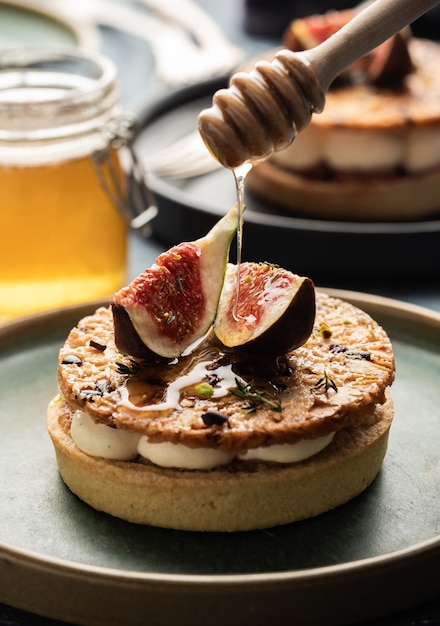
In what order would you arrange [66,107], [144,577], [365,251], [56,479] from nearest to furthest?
[144,577]
[56,479]
[66,107]
[365,251]

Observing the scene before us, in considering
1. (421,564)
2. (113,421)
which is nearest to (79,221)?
(113,421)

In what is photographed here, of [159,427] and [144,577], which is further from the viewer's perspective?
[159,427]

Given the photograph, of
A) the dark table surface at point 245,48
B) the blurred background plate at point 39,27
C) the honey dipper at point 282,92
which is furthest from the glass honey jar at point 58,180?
the blurred background plate at point 39,27

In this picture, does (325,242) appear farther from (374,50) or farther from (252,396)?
(252,396)

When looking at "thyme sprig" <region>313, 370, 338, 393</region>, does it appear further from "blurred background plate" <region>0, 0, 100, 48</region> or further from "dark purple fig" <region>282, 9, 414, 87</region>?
"blurred background plate" <region>0, 0, 100, 48</region>

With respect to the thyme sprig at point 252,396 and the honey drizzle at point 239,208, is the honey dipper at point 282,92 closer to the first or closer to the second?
the honey drizzle at point 239,208

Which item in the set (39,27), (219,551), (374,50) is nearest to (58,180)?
(219,551)

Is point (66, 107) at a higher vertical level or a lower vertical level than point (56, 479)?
higher

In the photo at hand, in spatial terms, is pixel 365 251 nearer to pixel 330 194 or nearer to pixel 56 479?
pixel 330 194
